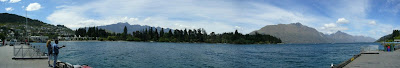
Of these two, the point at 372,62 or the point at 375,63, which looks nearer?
the point at 375,63

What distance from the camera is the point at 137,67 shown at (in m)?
31.3

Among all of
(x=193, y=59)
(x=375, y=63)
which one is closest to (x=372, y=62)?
(x=375, y=63)

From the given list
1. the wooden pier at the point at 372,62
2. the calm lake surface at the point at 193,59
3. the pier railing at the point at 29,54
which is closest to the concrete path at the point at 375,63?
the wooden pier at the point at 372,62

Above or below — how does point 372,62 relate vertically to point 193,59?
above

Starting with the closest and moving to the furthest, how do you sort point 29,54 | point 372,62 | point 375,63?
point 29,54, point 375,63, point 372,62

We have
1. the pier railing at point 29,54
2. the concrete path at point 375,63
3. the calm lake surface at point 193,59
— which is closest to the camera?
the pier railing at point 29,54

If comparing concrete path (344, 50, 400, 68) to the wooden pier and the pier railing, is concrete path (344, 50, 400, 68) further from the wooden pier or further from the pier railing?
the pier railing

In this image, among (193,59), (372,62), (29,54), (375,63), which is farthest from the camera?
(193,59)

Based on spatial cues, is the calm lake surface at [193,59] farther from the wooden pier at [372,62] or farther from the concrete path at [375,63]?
the concrete path at [375,63]

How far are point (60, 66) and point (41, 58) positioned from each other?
7701mm

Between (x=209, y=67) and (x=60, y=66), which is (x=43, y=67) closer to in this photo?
(x=60, y=66)

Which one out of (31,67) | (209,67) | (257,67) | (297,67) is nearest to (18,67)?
(31,67)

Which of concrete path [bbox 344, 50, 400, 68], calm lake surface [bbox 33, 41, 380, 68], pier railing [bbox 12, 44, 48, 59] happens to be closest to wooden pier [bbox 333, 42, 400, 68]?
concrete path [bbox 344, 50, 400, 68]

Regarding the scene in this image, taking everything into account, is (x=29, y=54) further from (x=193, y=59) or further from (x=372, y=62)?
(x=372, y=62)
